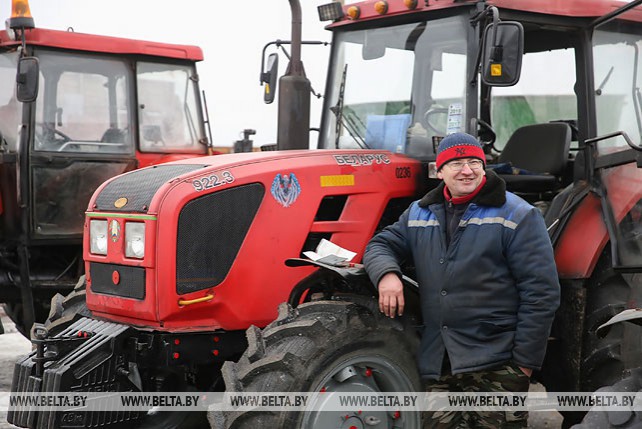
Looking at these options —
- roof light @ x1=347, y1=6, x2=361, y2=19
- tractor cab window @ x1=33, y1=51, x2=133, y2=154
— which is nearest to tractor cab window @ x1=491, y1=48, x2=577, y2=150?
roof light @ x1=347, y1=6, x2=361, y2=19

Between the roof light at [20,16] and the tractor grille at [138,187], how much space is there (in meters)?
2.71

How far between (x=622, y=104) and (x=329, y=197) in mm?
1745

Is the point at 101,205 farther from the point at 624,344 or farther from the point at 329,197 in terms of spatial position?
the point at 624,344

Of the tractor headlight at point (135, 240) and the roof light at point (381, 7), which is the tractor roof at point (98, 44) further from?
the tractor headlight at point (135, 240)

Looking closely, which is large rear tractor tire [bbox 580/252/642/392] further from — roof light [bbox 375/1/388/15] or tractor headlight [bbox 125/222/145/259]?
tractor headlight [bbox 125/222/145/259]

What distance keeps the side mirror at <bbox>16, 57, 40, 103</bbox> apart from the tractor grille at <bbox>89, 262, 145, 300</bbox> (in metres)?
2.58

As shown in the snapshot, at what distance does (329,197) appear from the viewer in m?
4.57

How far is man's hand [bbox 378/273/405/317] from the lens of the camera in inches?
152

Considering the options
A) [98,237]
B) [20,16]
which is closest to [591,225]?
[98,237]

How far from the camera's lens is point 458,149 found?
3.92 meters

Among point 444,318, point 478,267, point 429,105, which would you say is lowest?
point 444,318

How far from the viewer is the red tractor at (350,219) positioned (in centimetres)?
403

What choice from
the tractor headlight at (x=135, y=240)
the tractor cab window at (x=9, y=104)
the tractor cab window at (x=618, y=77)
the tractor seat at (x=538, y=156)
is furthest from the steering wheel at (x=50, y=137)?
the tractor cab window at (x=618, y=77)

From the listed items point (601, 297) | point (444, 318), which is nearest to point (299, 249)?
point (444, 318)
